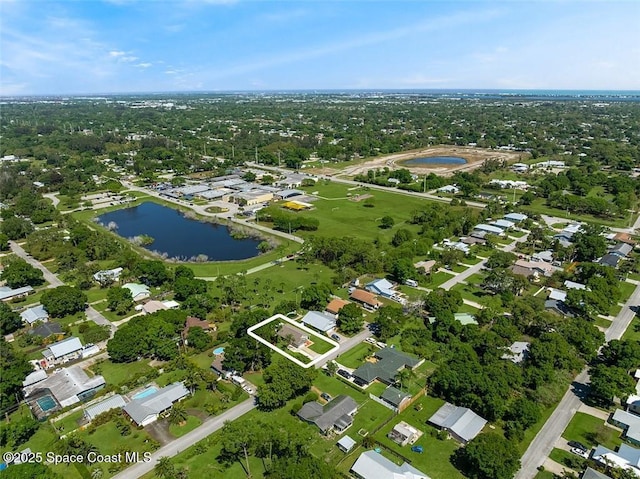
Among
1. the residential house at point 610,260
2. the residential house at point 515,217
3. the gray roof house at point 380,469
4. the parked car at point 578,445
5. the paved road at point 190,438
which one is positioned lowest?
the parked car at point 578,445

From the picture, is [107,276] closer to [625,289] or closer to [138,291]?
[138,291]

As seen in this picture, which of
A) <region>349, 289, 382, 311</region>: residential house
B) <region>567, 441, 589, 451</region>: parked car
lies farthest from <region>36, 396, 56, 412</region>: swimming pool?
<region>567, 441, 589, 451</region>: parked car

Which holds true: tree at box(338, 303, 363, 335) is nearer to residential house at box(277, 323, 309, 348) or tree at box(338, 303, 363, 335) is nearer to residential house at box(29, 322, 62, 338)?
residential house at box(277, 323, 309, 348)

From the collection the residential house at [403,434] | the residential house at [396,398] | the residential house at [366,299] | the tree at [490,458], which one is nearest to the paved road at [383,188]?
the residential house at [366,299]

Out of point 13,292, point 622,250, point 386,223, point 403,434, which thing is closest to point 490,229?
point 386,223

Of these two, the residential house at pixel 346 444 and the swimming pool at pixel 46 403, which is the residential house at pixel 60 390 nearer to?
the swimming pool at pixel 46 403

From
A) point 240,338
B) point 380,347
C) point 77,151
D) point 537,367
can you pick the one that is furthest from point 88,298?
point 77,151

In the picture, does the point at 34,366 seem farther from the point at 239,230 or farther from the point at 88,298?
the point at 239,230
